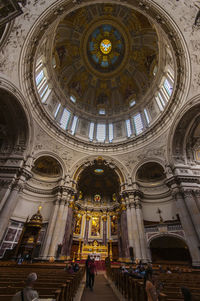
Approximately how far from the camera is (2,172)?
1251cm

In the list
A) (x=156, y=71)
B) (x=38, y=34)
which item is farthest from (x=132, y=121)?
(x=38, y=34)

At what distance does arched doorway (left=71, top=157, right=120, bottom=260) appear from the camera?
19125mm

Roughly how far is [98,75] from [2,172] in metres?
24.4

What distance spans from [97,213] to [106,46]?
3072 cm

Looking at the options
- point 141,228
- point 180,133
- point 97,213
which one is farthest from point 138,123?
point 97,213

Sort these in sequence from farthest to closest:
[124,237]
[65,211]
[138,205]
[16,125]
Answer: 1. [138,205]
2. [65,211]
3. [124,237]
4. [16,125]

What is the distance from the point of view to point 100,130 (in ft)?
80.7

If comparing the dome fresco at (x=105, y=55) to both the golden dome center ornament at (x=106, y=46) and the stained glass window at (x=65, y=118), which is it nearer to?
the golden dome center ornament at (x=106, y=46)

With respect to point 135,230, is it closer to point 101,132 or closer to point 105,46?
point 101,132

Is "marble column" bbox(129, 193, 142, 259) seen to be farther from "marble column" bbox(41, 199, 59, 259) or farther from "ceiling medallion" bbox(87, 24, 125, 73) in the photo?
"ceiling medallion" bbox(87, 24, 125, 73)

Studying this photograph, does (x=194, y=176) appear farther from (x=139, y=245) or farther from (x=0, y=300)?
(x=0, y=300)

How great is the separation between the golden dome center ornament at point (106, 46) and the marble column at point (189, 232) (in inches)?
1093

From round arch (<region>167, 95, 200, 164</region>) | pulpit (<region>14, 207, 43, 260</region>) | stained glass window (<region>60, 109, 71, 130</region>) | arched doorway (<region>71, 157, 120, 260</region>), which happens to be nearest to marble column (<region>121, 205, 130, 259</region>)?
arched doorway (<region>71, 157, 120, 260</region>)

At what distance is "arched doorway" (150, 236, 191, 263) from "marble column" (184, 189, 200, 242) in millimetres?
3784
